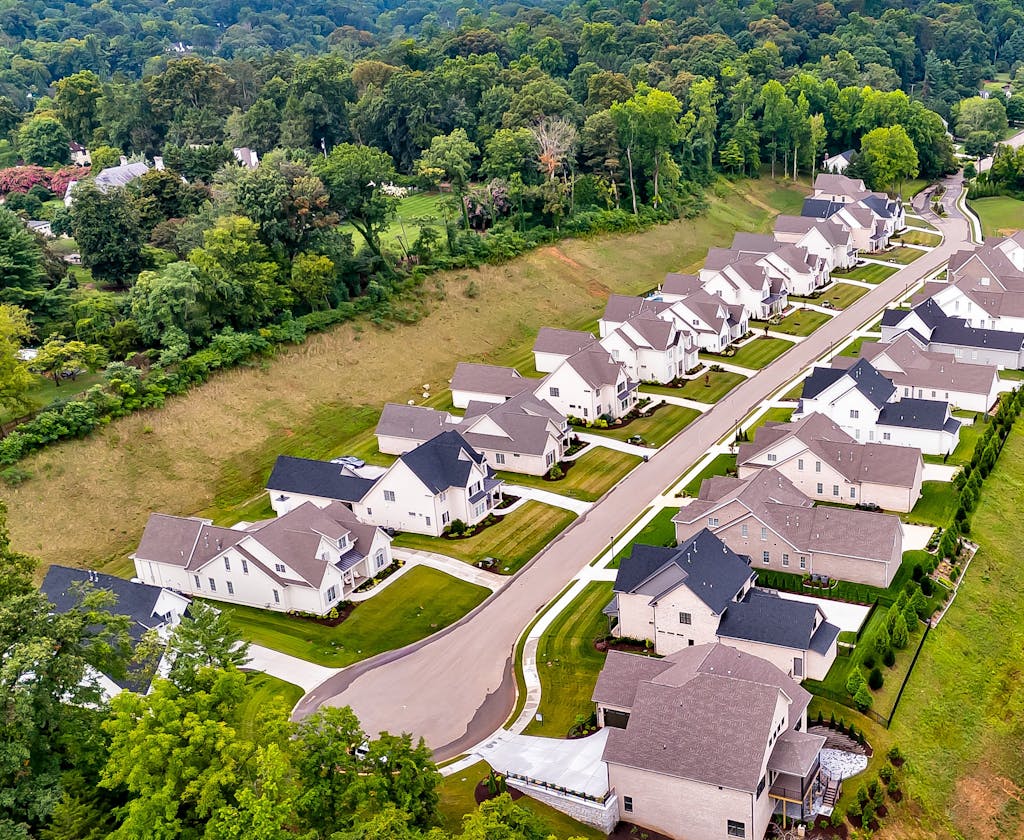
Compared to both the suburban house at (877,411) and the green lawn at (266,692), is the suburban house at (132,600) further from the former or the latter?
the suburban house at (877,411)

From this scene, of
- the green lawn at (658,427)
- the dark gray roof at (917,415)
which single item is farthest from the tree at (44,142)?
the dark gray roof at (917,415)

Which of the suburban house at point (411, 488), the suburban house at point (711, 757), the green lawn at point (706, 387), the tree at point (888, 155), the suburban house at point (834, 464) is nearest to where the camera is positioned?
the suburban house at point (711, 757)

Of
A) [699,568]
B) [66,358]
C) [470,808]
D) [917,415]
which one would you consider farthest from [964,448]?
[66,358]

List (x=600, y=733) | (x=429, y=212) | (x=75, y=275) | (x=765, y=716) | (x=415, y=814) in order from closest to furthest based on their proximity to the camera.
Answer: (x=415, y=814) → (x=765, y=716) → (x=600, y=733) → (x=75, y=275) → (x=429, y=212)

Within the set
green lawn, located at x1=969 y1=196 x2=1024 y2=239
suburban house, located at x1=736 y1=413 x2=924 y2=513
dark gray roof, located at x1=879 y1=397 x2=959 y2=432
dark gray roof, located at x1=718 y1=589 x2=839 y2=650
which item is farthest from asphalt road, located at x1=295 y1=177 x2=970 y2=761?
green lawn, located at x1=969 y1=196 x2=1024 y2=239

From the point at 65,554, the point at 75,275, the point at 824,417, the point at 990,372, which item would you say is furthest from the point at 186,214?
the point at 990,372

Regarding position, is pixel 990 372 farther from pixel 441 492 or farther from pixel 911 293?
pixel 441 492
